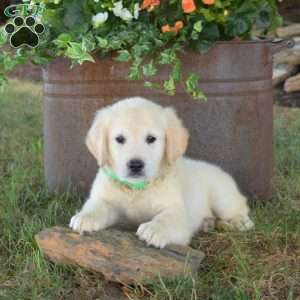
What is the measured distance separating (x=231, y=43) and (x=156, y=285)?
1.50 m

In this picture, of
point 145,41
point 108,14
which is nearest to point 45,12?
point 108,14

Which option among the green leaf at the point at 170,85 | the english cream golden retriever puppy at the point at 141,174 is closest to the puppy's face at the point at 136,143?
the english cream golden retriever puppy at the point at 141,174

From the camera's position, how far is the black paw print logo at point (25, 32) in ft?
10.7

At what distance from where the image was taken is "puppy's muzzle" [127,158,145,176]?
2527 mm

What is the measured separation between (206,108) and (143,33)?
20.9 inches

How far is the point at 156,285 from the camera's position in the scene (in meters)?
2.19

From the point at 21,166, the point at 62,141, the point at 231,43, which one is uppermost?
the point at 231,43

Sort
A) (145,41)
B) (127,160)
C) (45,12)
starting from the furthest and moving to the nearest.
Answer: (45,12) → (145,41) → (127,160)

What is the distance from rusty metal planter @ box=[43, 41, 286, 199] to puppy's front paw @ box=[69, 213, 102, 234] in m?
0.95

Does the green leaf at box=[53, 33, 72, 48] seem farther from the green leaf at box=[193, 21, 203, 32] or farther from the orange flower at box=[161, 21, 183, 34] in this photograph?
the green leaf at box=[193, 21, 203, 32]

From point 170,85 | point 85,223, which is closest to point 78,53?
point 170,85

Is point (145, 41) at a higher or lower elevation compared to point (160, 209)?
higher

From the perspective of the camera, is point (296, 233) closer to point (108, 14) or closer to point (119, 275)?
point (119, 275)

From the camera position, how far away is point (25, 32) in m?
3.28
